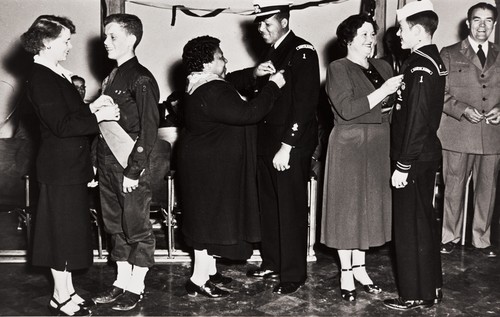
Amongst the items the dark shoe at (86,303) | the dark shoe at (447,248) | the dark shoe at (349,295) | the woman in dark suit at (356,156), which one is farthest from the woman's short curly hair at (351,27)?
the dark shoe at (86,303)

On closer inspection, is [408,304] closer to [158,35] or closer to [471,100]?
[471,100]

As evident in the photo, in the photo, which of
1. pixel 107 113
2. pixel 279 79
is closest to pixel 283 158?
pixel 279 79

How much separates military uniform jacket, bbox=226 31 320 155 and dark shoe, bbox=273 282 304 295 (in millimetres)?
872

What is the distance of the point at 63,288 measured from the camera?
3988 mm

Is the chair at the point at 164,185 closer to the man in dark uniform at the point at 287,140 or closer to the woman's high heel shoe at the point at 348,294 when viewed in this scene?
the man in dark uniform at the point at 287,140

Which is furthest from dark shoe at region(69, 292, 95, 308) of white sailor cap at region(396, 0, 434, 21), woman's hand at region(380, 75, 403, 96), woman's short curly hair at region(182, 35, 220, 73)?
white sailor cap at region(396, 0, 434, 21)

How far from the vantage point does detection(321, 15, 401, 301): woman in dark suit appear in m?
4.18

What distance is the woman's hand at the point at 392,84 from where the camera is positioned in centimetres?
396

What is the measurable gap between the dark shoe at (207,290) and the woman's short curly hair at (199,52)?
1390 mm

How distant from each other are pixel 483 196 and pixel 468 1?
11.3ft

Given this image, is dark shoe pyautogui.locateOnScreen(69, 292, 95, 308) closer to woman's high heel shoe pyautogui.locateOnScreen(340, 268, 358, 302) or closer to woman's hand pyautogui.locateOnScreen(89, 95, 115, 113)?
woman's hand pyautogui.locateOnScreen(89, 95, 115, 113)

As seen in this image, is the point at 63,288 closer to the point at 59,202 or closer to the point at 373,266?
the point at 59,202

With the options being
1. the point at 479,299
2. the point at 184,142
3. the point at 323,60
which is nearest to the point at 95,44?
the point at 323,60

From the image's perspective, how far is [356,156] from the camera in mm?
4234
